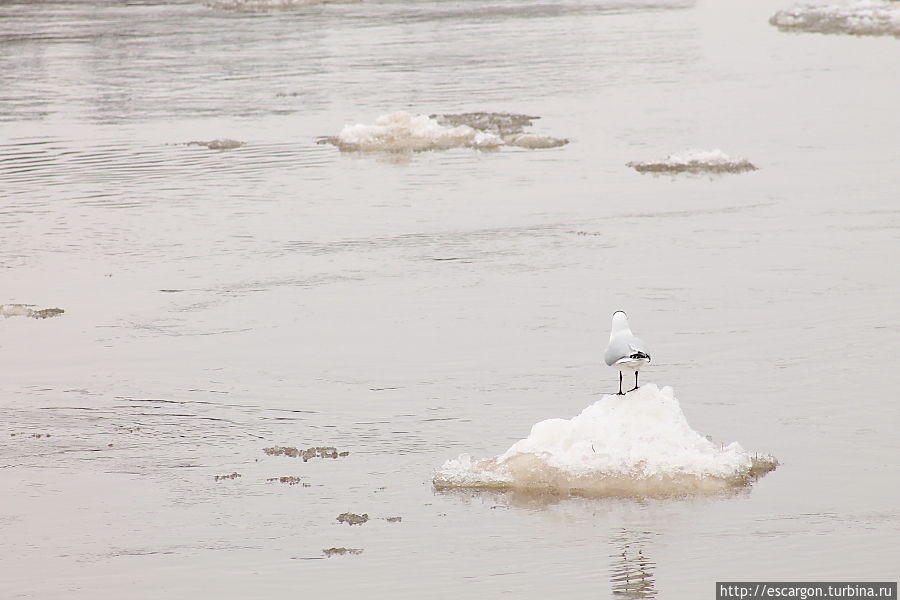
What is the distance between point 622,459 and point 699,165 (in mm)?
14470

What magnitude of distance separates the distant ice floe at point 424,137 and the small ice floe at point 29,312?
458 inches

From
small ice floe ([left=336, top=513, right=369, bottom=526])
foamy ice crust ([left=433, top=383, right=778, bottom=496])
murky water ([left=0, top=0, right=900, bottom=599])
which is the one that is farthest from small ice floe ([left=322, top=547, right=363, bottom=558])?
foamy ice crust ([left=433, top=383, right=778, bottom=496])

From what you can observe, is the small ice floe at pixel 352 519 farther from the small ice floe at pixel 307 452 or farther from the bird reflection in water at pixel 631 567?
the bird reflection in water at pixel 631 567

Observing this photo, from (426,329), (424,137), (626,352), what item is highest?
(626,352)

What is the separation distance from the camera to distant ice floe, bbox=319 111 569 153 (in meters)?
28.5

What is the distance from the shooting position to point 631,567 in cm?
1068

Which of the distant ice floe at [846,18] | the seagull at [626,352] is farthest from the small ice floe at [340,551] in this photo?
the distant ice floe at [846,18]

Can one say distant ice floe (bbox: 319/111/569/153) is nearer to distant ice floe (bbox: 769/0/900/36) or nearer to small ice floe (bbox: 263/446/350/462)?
small ice floe (bbox: 263/446/350/462)

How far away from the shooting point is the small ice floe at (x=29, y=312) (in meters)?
18.0

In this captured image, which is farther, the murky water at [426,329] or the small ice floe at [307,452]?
the small ice floe at [307,452]

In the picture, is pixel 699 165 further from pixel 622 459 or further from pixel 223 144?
pixel 622 459

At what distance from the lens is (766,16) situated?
180ft

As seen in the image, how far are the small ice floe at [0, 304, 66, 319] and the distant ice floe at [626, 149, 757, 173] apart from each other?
37.7 feet

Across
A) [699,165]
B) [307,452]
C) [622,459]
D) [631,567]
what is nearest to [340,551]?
[307,452]
